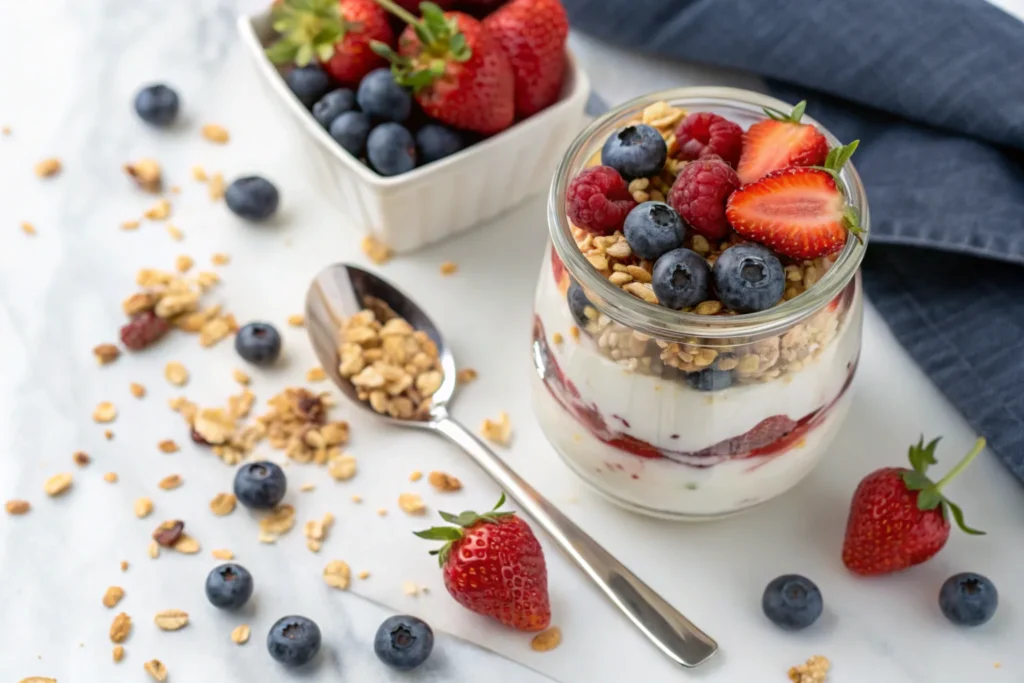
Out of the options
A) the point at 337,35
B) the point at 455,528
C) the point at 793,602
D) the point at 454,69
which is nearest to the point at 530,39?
the point at 454,69

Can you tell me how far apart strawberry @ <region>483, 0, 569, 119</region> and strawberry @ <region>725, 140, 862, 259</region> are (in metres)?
0.45

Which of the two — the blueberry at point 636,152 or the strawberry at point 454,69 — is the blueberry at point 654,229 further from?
the strawberry at point 454,69

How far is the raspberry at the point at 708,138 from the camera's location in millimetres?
1004

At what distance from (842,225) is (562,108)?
479 millimetres

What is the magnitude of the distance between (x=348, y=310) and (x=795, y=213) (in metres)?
0.58

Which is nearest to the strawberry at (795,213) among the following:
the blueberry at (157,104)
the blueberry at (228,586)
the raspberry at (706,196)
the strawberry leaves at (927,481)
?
the raspberry at (706,196)

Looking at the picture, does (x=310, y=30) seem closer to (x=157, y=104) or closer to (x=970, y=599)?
(x=157, y=104)

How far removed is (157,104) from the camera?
1479 millimetres

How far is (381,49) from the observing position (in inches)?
47.9

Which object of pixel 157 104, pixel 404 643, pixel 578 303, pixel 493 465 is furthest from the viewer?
pixel 157 104

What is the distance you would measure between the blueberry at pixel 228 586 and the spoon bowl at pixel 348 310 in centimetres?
23

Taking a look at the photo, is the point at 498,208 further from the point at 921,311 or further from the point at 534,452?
the point at 921,311

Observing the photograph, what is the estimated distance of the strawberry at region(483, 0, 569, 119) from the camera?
1294 millimetres

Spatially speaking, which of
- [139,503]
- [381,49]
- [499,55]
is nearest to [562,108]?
[499,55]
